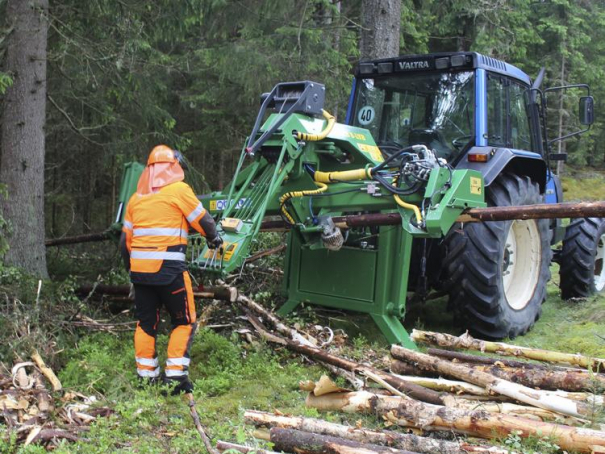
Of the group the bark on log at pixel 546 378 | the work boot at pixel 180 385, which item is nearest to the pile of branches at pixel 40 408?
Result: the work boot at pixel 180 385

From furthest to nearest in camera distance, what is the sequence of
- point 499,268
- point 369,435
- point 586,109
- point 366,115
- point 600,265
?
1. point 600,265
2. point 366,115
3. point 586,109
4. point 499,268
5. point 369,435

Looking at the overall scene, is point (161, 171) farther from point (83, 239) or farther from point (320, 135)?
point (83, 239)

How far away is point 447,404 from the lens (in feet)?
14.8

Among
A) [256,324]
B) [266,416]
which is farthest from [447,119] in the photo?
[266,416]

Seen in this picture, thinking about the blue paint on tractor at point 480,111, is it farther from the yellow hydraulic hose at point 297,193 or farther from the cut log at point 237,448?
the cut log at point 237,448

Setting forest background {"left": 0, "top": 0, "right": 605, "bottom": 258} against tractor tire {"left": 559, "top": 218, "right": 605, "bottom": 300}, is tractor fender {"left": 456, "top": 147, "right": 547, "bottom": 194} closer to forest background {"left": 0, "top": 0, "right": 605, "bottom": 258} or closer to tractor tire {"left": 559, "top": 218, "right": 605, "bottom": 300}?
tractor tire {"left": 559, "top": 218, "right": 605, "bottom": 300}

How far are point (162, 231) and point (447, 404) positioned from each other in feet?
8.10

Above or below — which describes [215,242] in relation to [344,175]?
below

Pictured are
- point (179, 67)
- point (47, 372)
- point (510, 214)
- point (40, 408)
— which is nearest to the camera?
point (40, 408)

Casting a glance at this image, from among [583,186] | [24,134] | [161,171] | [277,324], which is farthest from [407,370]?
[583,186]

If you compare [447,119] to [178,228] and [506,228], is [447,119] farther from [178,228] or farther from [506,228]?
[178,228]

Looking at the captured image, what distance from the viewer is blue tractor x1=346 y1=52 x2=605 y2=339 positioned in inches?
263

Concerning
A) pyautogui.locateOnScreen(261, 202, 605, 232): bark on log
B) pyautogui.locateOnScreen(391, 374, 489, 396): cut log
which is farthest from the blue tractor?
pyautogui.locateOnScreen(391, 374, 489, 396): cut log

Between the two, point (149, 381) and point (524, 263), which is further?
point (524, 263)
